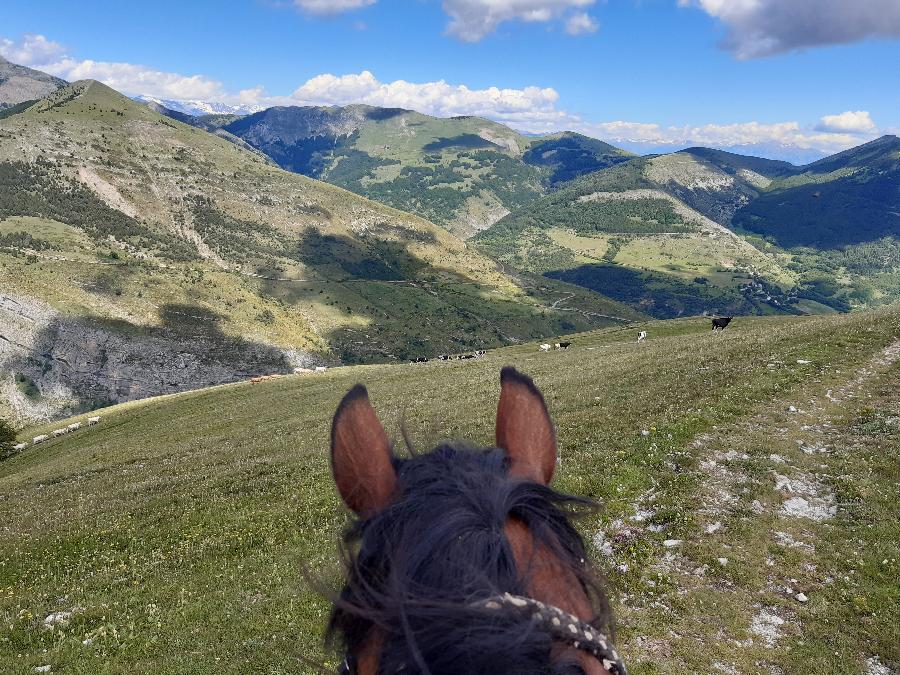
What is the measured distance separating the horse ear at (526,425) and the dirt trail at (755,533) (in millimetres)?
7684

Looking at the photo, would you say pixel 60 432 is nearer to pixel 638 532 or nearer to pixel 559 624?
pixel 638 532

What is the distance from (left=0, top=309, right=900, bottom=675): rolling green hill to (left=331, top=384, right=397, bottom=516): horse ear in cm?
43

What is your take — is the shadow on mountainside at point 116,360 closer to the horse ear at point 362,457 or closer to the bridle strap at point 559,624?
the horse ear at point 362,457

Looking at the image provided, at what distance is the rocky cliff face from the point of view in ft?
400

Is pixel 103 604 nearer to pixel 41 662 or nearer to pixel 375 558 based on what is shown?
pixel 41 662

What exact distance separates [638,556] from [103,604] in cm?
1281

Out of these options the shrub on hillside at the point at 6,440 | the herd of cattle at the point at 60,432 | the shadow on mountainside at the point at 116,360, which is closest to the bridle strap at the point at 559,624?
the herd of cattle at the point at 60,432

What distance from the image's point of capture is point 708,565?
10.6 m

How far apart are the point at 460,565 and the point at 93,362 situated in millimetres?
163089

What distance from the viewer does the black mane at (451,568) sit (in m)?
1.86

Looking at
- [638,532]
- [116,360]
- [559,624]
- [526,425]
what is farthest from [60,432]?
[116,360]

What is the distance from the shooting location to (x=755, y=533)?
11.4 meters

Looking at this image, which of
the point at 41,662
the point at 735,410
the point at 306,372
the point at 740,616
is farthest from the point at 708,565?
the point at 306,372

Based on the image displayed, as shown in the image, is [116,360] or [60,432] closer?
[60,432]
